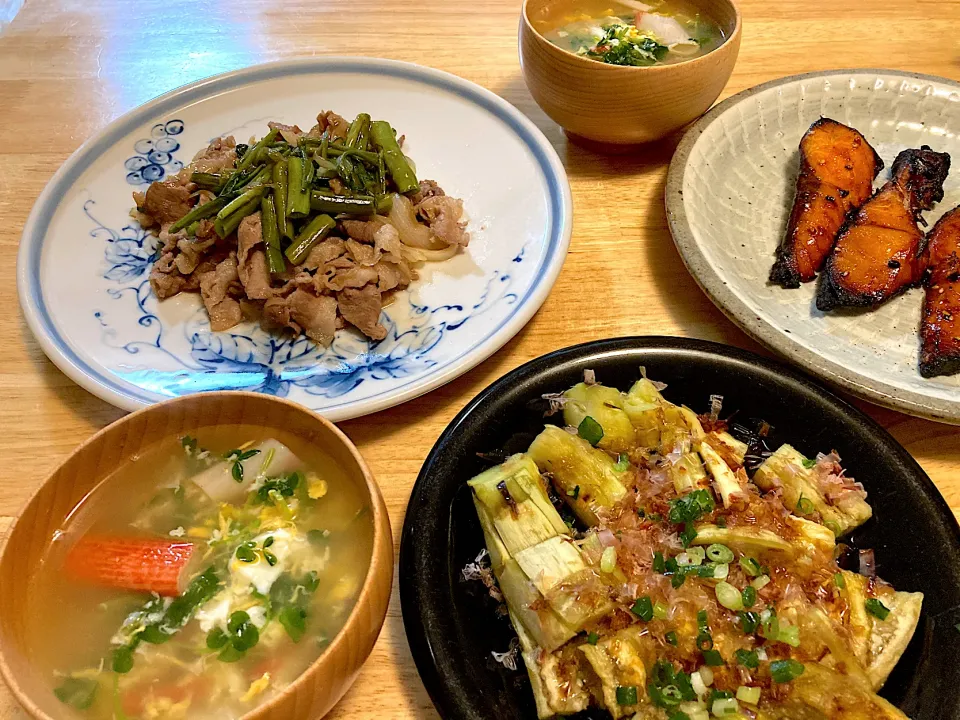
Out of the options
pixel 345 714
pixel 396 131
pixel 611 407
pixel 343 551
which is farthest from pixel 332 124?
pixel 345 714

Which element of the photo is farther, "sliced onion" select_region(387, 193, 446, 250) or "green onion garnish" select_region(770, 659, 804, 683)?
"sliced onion" select_region(387, 193, 446, 250)

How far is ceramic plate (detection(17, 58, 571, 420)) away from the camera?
5.34 ft

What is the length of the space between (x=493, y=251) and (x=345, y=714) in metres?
1.18

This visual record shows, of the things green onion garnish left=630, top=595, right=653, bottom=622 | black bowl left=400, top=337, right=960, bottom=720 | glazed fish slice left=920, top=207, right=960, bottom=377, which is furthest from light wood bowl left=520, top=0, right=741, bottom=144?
green onion garnish left=630, top=595, right=653, bottom=622

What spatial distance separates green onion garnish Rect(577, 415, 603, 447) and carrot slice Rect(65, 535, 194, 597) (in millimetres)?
762

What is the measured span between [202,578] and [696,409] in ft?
3.41

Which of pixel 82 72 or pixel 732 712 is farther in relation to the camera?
pixel 82 72

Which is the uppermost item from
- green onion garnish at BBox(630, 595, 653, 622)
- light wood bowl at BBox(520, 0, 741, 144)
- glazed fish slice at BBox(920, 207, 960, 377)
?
light wood bowl at BBox(520, 0, 741, 144)

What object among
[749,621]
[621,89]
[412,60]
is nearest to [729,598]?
[749,621]

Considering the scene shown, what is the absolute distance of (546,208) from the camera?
192cm

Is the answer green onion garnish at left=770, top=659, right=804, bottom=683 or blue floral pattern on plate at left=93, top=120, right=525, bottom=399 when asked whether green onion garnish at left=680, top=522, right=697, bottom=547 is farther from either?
blue floral pattern on plate at left=93, top=120, right=525, bottom=399

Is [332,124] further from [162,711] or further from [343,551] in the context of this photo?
[162,711]

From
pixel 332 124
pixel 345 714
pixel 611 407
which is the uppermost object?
pixel 332 124

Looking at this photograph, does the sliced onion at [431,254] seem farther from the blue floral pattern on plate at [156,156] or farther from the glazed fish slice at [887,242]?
the glazed fish slice at [887,242]
